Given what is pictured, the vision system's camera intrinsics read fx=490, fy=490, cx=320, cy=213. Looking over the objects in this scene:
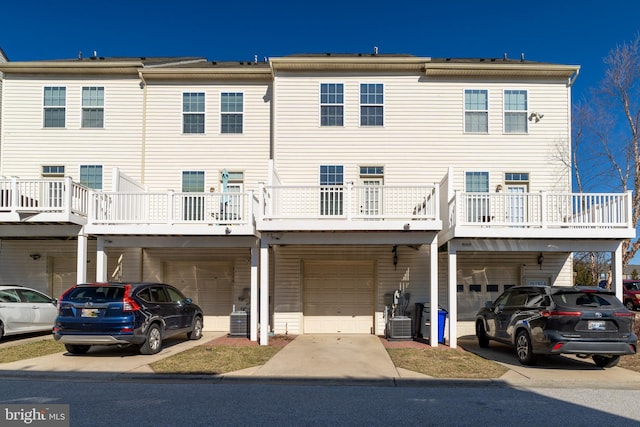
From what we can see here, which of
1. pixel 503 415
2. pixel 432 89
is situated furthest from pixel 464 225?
pixel 503 415

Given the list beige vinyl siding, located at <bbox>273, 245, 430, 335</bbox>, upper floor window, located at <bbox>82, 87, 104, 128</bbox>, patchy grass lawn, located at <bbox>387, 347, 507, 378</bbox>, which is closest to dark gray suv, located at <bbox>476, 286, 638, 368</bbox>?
patchy grass lawn, located at <bbox>387, 347, 507, 378</bbox>

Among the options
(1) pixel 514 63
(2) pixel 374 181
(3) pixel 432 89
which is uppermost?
(1) pixel 514 63

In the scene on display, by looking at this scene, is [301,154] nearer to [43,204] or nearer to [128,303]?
[128,303]

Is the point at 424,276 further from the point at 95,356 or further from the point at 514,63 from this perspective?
the point at 95,356

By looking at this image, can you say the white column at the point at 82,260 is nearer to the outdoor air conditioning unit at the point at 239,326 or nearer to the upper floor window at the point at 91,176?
the upper floor window at the point at 91,176

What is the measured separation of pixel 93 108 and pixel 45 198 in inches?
142

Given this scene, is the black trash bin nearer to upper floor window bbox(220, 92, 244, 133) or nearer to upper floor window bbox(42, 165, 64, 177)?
upper floor window bbox(220, 92, 244, 133)

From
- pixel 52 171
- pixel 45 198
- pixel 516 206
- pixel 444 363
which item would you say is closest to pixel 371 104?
pixel 516 206

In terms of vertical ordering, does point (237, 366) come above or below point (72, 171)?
below

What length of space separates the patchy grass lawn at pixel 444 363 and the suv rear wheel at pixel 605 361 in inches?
76.4

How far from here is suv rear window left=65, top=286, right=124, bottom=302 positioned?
973 cm

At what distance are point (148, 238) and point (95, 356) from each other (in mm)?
3504

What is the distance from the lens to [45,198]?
13281 mm

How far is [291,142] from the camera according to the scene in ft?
48.4
